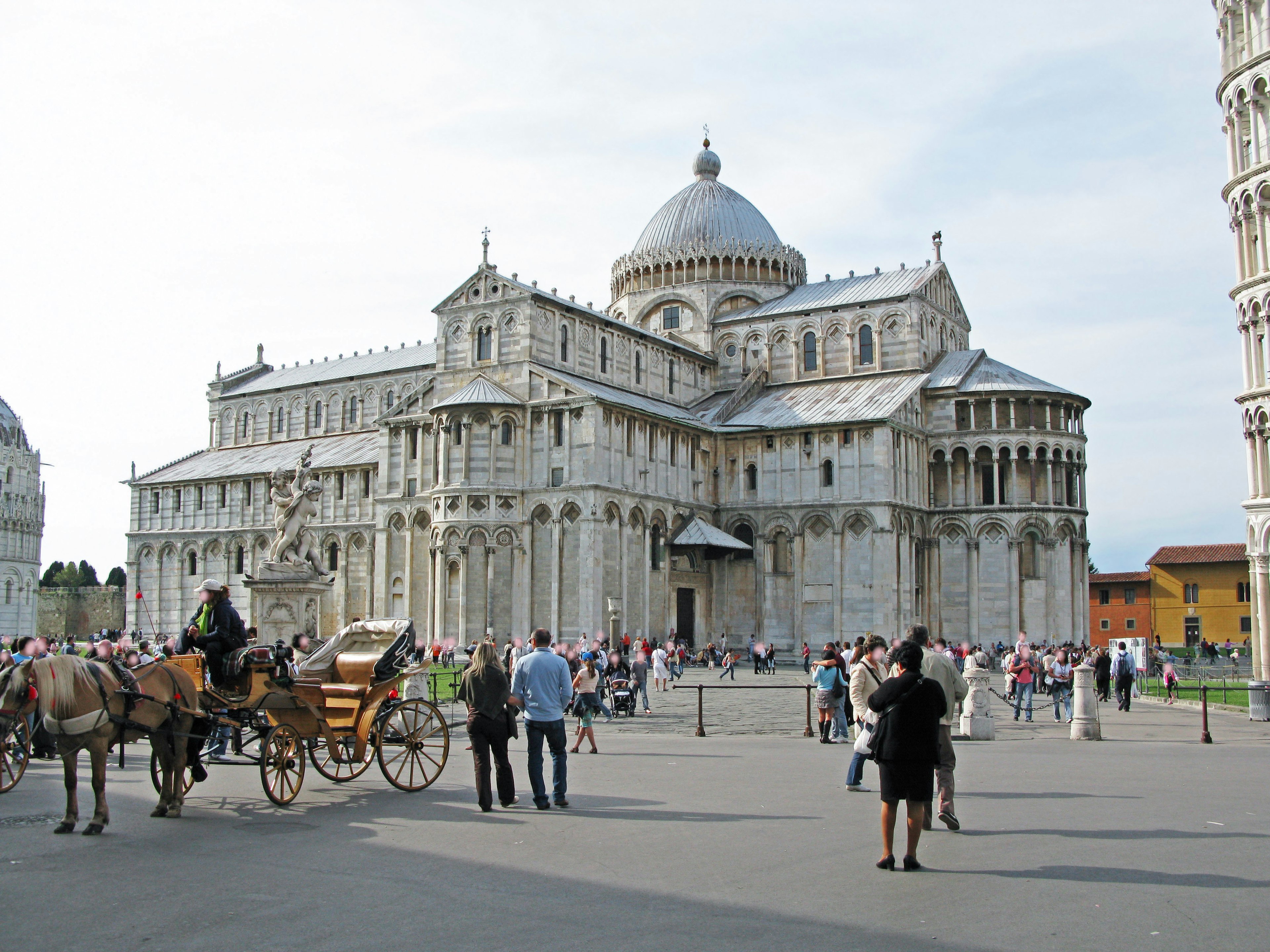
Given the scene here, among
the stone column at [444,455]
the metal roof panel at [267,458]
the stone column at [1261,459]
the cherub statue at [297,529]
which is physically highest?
the metal roof panel at [267,458]

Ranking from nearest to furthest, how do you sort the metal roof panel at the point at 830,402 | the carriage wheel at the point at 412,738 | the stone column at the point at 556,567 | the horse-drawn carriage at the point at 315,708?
1. the horse-drawn carriage at the point at 315,708
2. the carriage wheel at the point at 412,738
3. the stone column at the point at 556,567
4. the metal roof panel at the point at 830,402

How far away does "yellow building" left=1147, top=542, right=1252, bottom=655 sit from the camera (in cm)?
6750

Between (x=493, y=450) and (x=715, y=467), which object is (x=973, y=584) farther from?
(x=493, y=450)

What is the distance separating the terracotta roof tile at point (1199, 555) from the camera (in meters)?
68.0

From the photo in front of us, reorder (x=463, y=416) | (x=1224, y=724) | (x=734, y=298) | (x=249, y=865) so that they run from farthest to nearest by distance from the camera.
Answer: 1. (x=734, y=298)
2. (x=463, y=416)
3. (x=1224, y=724)
4. (x=249, y=865)

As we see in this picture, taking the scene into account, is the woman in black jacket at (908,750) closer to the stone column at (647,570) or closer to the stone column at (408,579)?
the stone column at (647,570)

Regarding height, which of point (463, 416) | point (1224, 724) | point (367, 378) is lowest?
point (1224, 724)

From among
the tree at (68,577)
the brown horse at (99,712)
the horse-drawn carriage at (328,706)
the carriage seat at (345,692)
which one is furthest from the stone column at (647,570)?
the tree at (68,577)

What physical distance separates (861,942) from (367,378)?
214ft

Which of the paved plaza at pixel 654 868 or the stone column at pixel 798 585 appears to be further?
the stone column at pixel 798 585

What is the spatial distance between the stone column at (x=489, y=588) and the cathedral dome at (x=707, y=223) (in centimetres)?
2347

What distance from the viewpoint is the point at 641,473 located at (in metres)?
47.7

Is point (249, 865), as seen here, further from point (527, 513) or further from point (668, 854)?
point (527, 513)

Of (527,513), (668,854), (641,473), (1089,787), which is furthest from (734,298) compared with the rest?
(668,854)
